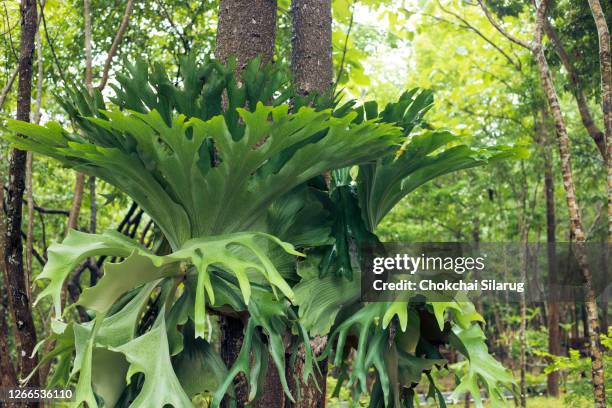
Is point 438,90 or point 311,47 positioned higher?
point 438,90

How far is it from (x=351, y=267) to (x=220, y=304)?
63 cm

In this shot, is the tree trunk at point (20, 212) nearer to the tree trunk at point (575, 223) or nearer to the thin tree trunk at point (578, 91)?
the tree trunk at point (575, 223)

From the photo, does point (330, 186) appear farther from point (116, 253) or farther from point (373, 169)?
point (116, 253)

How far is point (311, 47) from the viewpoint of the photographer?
3.69 metres

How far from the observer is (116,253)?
8.63 ft

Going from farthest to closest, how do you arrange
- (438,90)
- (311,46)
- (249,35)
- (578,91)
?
(438,90) < (578,91) < (311,46) < (249,35)

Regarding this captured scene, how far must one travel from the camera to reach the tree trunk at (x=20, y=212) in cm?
404

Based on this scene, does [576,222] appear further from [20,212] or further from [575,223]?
[20,212]

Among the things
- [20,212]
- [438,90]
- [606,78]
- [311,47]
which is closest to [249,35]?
[311,47]

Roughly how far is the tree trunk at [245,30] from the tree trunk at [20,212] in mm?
1391

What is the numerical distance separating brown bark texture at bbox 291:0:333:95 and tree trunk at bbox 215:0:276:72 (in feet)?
0.77

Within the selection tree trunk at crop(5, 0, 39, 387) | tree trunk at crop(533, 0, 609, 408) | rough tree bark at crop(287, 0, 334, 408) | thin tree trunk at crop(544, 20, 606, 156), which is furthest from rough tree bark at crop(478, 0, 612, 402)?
tree trunk at crop(5, 0, 39, 387)

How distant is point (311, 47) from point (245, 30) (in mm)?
438

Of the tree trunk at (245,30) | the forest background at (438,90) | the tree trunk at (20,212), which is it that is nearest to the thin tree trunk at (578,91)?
the forest background at (438,90)
